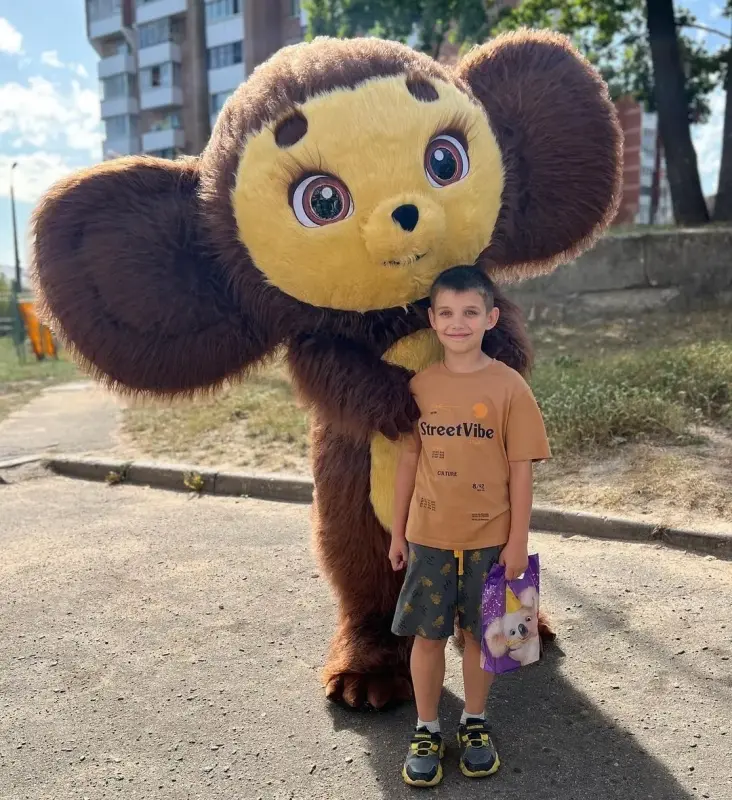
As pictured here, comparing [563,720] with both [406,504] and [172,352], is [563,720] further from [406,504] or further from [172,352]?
[172,352]

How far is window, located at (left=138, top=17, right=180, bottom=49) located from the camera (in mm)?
37250

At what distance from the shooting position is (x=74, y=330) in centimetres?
225

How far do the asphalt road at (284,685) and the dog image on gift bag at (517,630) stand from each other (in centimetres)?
39

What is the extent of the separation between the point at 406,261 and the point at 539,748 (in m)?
1.49

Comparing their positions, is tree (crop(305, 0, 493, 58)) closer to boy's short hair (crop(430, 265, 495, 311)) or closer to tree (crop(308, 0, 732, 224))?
tree (crop(308, 0, 732, 224))

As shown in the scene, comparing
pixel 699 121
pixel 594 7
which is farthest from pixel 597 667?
pixel 699 121

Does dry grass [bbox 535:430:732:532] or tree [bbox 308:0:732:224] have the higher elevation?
tree [bbox 308:0:732:224]

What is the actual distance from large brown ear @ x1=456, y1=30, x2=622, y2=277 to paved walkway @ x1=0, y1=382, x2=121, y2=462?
3580 millimetres

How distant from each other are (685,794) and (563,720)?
1.45 feet

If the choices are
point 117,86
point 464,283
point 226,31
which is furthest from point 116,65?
point 464,283

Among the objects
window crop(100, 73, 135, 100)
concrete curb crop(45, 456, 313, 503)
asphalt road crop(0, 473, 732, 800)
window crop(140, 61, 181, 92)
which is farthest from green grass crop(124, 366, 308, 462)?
window crop(100, 73, 135, 100)

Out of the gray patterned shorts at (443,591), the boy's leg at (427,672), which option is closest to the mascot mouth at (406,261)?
the gray patterned shorts at (443,591)

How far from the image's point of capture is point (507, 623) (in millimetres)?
1980

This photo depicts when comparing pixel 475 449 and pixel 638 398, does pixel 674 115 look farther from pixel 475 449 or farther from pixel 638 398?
pixel 475 449
